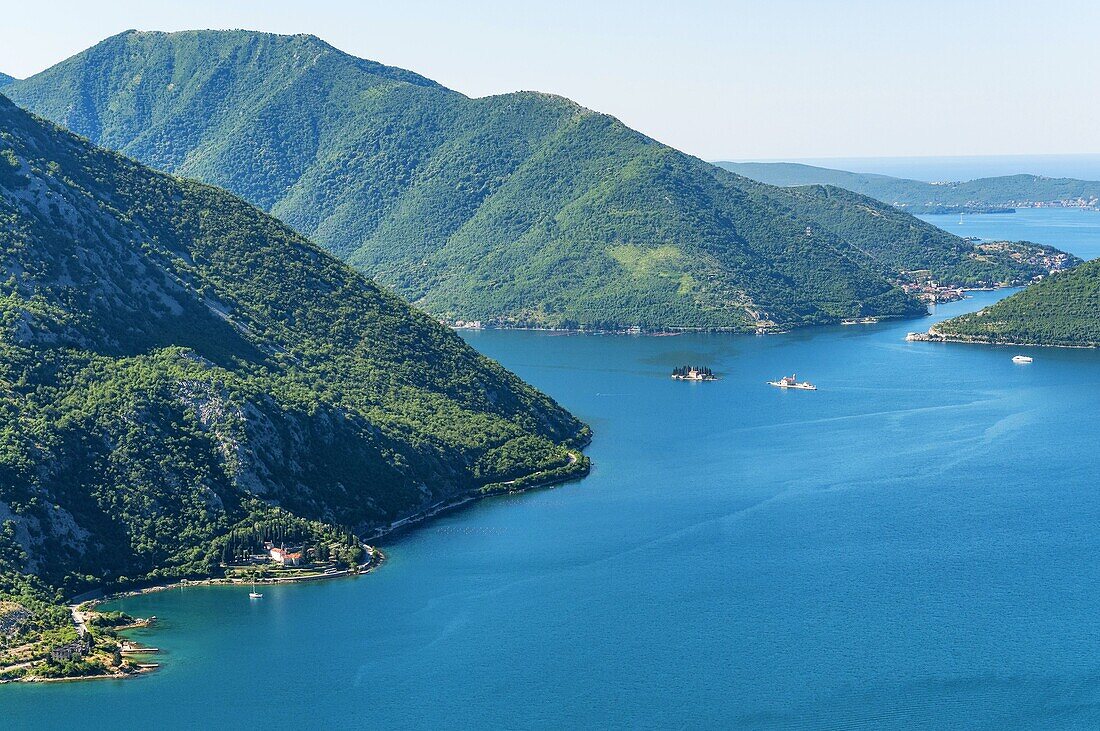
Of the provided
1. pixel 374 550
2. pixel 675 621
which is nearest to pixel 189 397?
pixel 374 550

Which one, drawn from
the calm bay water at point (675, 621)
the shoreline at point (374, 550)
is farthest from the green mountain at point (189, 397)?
the calm bay water at point (675, 621)

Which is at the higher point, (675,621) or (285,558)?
(285,558)

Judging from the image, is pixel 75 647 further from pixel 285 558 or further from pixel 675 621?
pixel 675 621

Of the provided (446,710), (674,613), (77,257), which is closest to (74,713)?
(446,710)

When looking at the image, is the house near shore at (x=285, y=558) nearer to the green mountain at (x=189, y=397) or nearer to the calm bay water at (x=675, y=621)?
the green mountain at (x=189, y=397)

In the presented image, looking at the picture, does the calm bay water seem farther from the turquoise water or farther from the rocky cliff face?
the rocky cliff face

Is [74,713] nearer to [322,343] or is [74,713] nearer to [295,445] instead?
[295,445]
